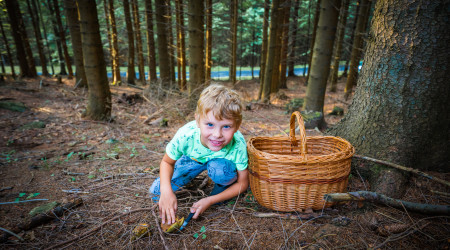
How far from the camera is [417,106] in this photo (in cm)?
187

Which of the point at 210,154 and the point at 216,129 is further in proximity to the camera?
the point at 210,154

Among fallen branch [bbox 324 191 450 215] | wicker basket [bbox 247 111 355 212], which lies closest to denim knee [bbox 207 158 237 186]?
wicker basket [bbox 247 111 355 212]

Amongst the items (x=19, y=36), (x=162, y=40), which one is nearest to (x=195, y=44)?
(x=162, y=40)

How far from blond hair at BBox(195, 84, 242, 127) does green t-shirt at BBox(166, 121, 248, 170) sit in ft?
0.97

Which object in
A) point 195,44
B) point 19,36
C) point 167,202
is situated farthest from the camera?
point 19,36

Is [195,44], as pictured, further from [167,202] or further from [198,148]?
[167,202]

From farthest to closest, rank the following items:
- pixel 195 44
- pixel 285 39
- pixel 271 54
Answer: pixel 285 39, pixel 271 54, pixel 195 44

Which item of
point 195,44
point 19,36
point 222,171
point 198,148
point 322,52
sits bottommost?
point 222,171

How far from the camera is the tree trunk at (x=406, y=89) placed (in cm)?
174

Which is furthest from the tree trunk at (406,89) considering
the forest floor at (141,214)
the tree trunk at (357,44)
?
the tree trunk at (357,44)

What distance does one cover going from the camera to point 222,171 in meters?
1.77

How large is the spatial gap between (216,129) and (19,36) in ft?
43.4

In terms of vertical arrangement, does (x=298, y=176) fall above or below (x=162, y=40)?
below

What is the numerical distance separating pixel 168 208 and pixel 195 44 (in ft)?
14.3
